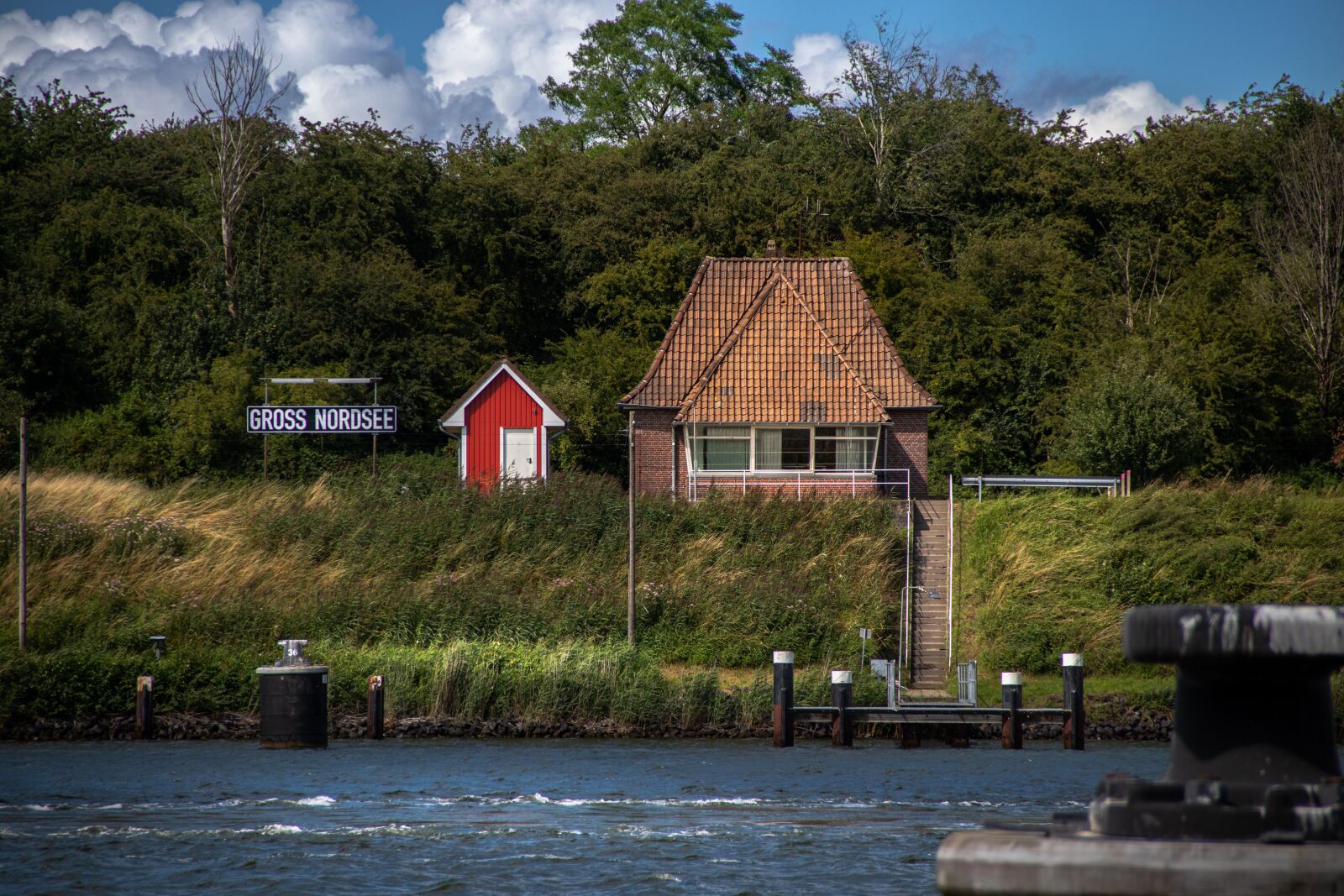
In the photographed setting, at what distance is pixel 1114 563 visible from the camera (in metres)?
33.8

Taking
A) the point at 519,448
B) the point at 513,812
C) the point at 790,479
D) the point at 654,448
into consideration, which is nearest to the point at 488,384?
the point at 519,448

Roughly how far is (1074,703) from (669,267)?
27.0 metres

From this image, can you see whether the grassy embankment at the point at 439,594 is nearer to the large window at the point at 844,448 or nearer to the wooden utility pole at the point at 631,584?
the wooden utility pole at the point at 631,584

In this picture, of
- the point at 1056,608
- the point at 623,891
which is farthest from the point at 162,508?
the point at 623,891

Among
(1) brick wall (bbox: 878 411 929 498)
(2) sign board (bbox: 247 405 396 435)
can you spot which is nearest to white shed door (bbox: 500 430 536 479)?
(2) sign board (bbox: 247 405 396 435)

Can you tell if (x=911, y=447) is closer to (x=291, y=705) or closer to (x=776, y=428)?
(x=776, y=428)

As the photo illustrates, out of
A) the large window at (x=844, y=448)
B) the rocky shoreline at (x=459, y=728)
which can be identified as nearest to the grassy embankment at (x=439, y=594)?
the rocky shoreline at (x=459, y=728)

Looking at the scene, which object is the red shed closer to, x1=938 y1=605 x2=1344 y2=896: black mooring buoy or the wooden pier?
the wooden pier

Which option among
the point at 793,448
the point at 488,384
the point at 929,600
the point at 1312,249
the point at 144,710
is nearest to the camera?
the point at 144,710

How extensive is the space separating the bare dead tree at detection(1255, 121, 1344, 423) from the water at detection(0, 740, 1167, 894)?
23270 millimetres

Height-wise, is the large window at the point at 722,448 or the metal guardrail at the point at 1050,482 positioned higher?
the large window at the point at 722,448

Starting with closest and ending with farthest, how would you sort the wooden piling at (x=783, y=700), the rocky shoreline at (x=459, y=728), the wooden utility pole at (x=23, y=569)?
the wooden piling at (x=783, y=700) → the rocky shoreline at (x=459, y=728) → the wooden utility pole at (x=23, y=569)

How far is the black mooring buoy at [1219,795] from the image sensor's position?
285cm

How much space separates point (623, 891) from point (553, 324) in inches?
1614
